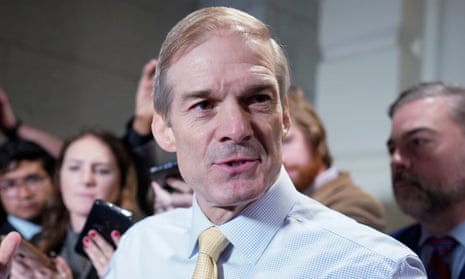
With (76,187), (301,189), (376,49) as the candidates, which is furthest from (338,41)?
(76,187)

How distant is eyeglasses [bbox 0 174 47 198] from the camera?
7.38ft

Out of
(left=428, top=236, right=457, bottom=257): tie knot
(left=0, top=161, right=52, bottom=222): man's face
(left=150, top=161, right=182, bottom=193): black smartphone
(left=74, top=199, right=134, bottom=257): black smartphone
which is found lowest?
(left=0, top=161, right=52, bottom=222): man's face

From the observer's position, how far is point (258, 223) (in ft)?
3.28

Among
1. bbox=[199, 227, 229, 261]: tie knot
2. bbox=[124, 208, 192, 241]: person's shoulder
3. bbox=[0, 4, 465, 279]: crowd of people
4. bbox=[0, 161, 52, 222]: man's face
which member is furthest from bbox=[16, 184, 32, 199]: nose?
bbox=[199, 227, 229, 261]: tie knot

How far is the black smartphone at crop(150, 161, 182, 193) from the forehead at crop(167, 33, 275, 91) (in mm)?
603

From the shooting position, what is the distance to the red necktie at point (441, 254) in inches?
56.2

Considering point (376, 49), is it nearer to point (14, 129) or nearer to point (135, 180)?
point (135, 180)

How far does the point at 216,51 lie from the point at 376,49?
1.52m

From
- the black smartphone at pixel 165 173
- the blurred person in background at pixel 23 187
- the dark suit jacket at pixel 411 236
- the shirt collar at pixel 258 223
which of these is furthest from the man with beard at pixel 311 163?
the blurred person in background at pixel 23 187

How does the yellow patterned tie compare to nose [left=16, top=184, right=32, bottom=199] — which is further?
nose [left=16, top=184, right=32, bottom=199]

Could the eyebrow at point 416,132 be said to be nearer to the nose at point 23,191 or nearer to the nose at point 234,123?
the nose at point 234,123

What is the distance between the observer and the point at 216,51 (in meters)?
0.97

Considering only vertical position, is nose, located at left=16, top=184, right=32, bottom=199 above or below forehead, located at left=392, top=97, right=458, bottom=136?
below

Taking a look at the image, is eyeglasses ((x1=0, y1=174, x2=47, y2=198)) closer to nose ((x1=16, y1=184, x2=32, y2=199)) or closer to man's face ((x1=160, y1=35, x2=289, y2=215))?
nose ((x1=16, y1=184, x2=32, y2=199))
